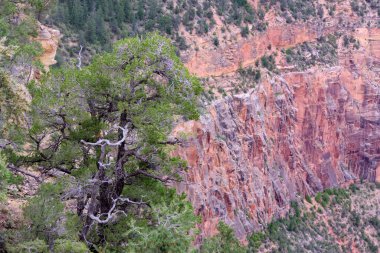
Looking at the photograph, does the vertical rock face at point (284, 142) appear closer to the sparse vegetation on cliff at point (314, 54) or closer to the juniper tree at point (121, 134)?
the sparse vegetation on cliff at point (314, 54)

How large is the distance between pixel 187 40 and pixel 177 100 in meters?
34.5

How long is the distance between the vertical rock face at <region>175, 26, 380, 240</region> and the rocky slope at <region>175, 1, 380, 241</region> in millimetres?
83

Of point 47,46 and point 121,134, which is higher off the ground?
point 121,134

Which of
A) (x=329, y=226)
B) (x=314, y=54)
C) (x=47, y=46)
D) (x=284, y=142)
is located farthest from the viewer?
(x=314, y=54)

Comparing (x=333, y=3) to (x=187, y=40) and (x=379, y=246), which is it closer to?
(x=187, y=40)

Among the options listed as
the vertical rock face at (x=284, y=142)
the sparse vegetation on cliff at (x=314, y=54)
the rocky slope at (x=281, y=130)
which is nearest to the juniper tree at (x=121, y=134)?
the rocky slope at (x=281, y=130)

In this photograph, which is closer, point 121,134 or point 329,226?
point 121,134

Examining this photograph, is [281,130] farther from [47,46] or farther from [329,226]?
[47,46]

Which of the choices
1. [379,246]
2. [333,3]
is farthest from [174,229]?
[333,3]

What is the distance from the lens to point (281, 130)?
51.7 meters

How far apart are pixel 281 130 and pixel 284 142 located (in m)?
1.15

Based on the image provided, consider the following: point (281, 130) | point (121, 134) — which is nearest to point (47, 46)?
point (121, 134)

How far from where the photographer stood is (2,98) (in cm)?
1593

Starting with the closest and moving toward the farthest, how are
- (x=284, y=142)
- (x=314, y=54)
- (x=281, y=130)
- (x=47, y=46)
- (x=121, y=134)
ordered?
1. (x=121, y=134)
2. (x=47, y=46)
3. (x=281, y=130)
4. (x=284, y=142)
5. (x=314, y=54)
